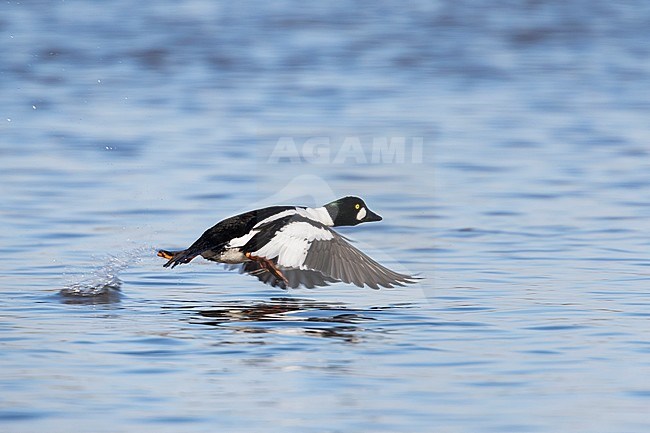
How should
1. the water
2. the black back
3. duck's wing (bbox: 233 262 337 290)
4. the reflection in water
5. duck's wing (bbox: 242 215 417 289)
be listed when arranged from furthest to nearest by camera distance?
duck's wing (bbox: 233 262 337 290) < the black back < duck's wing (bbox: 242 215 417 289) < the reflection in water < the water

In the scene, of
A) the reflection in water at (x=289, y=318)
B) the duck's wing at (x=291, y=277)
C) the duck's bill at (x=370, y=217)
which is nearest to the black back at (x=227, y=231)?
the duck's wing at (x=291, y=277)

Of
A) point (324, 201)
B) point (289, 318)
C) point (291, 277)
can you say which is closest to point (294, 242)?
point (291, 277)

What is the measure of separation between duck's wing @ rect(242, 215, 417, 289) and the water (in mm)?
204

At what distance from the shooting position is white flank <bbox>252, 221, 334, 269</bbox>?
788 centimetres

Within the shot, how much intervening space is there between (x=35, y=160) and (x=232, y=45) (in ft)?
27.9

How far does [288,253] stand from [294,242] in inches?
3.0

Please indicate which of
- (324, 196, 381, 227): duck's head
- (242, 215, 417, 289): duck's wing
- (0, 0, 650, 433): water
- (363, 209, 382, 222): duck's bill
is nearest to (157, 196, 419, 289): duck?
(242, 215, 417, 289): duck's wing

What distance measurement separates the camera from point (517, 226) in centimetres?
1017

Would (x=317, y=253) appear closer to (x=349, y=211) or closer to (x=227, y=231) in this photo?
(x=227, y=231)

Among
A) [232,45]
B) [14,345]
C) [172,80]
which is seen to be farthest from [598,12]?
[14,345]

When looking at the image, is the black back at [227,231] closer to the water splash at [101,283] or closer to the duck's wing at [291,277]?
the duck's wing at [291,277]

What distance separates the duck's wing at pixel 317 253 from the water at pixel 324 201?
0.67 ft

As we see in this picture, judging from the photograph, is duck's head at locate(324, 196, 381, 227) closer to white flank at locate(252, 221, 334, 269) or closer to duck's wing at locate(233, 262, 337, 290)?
duck's wing at locate(233, 262, 337, 290)

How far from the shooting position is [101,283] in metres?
8.13
